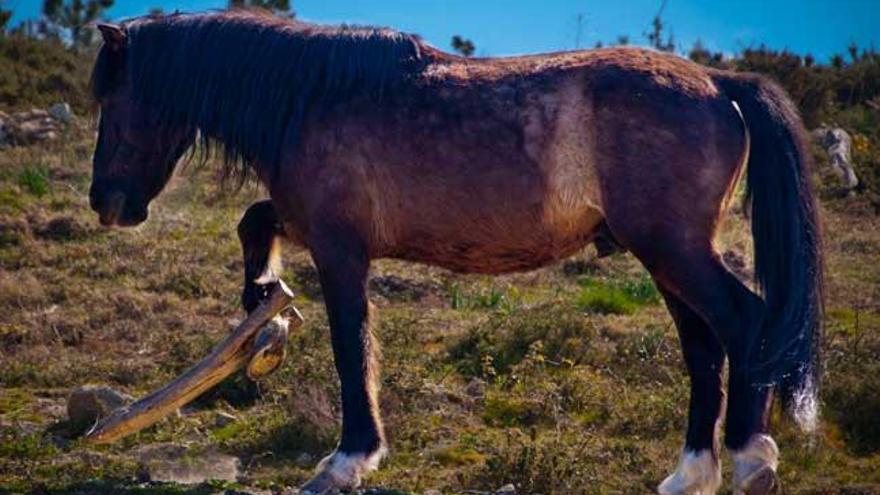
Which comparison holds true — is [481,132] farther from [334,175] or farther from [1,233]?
[1,233]

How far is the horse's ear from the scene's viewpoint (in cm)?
823

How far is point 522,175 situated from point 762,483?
1884 millimetres

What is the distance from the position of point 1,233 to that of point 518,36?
13762 cm

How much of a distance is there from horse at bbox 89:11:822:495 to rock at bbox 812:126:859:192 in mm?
9067

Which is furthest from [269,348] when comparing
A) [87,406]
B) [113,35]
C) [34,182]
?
[34,182]

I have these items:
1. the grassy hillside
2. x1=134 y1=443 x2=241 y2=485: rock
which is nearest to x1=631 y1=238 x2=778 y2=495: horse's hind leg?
the grassy hillside

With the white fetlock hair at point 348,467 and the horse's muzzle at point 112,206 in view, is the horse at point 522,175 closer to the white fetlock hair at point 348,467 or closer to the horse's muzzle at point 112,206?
the white fetlock hair at point 348,467

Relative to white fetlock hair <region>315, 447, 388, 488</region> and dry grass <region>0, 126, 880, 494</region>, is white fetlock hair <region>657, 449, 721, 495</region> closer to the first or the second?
dry grass <region>0, 126, 880, 494</region>

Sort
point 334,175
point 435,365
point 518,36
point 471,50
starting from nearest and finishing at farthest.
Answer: point 334,175 → point 435,365 → point 471,50 → point 518,36

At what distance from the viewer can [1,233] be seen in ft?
44.6

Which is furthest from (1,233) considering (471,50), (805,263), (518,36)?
(518,36)

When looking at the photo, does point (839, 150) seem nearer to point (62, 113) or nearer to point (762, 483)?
point (62, 113)

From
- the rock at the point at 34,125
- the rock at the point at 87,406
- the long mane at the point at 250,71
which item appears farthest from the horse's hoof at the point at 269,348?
the rock at the point at 34,125

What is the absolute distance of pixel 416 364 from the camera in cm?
1022
